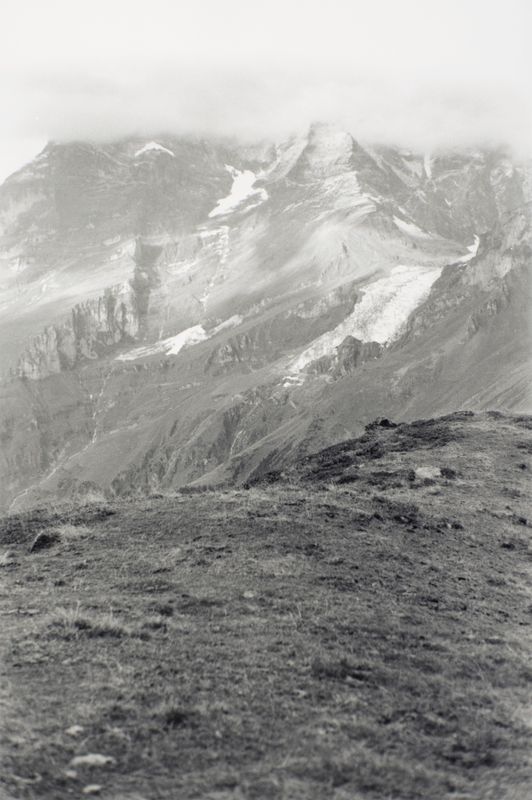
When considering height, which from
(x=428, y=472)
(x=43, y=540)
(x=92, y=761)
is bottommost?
(x=428, y=472)

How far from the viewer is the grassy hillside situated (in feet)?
28.8

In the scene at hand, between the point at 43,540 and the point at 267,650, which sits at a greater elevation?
the point at 43,540

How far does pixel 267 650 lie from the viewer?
39.9 feet

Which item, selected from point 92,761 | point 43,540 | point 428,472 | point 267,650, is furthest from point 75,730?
point 428,472

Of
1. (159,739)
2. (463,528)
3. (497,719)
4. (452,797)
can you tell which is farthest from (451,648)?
(463,528)

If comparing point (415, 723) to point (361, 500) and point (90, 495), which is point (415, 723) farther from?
point (90, 495)

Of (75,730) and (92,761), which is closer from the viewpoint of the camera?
(92,761)

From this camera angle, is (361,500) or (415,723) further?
(361,500)

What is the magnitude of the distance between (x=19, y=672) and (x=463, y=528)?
14470 millimetres

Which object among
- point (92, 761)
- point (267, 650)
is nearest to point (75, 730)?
point (92, 761)

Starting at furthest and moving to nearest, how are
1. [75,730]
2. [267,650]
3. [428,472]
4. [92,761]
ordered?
[428,472] → [267,650] → [75,730] → [92,761]

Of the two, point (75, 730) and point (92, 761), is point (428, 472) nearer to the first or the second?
point (75, 730)

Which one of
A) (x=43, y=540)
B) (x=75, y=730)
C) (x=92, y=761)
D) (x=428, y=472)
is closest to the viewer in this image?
(x=92, y=761)

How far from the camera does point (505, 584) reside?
58.4ft
